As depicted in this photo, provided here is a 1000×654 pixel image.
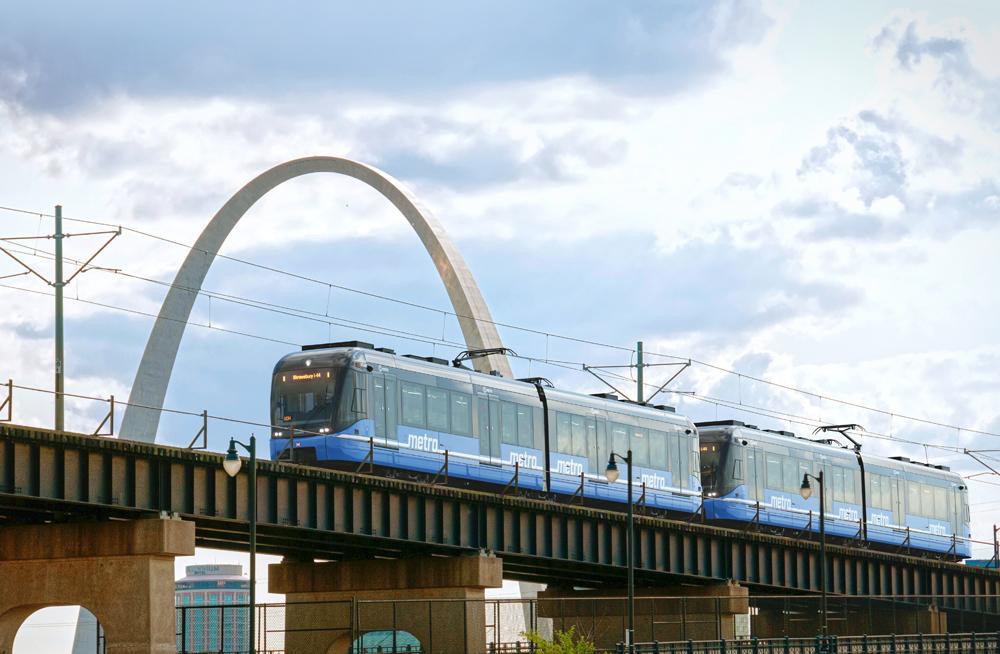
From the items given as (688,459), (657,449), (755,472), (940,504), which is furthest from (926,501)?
(657,449)

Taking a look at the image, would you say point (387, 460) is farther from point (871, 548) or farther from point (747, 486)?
point (871, 548)

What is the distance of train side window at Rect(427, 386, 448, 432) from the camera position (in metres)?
38.1

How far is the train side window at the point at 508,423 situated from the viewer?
133 ft

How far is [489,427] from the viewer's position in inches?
1577

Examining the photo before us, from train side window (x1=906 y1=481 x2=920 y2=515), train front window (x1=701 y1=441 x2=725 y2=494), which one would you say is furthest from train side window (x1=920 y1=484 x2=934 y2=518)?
train front window (x1=701 y1=441 x2=725 y2=494)

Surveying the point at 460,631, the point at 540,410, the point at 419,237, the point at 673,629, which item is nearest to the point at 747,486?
the point at 673,629

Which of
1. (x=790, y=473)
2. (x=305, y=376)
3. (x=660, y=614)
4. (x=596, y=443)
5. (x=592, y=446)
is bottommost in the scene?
(x=660, y=614)

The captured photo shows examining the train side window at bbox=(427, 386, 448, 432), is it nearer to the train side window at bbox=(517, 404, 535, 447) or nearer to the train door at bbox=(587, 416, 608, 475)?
the train side window at bbox=(517, 404, 535, 447)

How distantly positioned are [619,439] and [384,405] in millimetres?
11483

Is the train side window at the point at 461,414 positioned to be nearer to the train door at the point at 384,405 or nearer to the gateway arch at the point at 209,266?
the train door at the point at 384,405

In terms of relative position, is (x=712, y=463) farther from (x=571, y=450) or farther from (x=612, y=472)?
(x=612, y=472)

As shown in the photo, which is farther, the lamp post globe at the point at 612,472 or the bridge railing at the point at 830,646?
the lamp post globe at the point at 612,472

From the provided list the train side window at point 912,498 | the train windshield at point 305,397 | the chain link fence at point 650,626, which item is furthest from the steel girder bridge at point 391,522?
the train side window at point 912,498

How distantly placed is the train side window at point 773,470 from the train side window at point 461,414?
1650 cm
